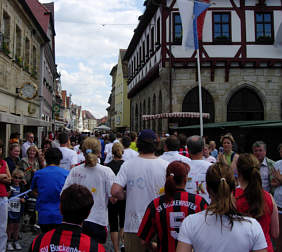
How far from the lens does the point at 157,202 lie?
2.70m

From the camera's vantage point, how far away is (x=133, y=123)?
115ft

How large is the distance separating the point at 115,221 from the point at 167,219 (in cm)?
275

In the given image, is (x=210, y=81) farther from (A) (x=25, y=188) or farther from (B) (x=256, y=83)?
(A) (x=25, y=188)

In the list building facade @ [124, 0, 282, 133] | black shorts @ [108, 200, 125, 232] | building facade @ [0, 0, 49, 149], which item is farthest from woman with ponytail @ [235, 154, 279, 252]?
building facade @ [124, 0, 282, 133]

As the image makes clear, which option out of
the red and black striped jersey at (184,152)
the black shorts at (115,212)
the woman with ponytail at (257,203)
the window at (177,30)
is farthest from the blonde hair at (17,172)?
the window at (177,30)

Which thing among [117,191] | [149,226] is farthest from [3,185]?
[149,226]

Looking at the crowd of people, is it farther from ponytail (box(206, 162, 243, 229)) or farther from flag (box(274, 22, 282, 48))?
flag (box(274, 22, 282, 48))

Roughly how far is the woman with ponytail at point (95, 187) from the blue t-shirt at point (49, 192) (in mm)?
197

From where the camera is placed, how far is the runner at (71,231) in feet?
6.33

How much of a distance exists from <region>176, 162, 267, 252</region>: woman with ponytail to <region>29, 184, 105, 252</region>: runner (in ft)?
1.99

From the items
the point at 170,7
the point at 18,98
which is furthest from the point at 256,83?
the point at 18,98

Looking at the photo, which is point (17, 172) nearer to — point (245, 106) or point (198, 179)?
point (198, 179)

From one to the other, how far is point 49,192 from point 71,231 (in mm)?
2185

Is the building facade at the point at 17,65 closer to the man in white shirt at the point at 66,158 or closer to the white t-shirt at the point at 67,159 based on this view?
the man in white shirt at the point at 66,158
